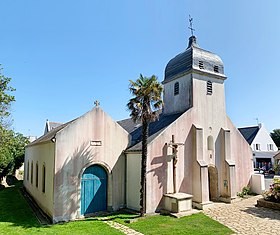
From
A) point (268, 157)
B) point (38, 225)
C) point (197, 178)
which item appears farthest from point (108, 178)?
point (268, 157)

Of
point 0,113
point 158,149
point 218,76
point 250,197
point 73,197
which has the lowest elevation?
point 250,197

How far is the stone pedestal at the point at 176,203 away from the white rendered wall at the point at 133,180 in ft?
6.72

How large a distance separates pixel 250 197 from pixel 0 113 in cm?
2242

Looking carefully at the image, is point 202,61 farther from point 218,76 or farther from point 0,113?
point 0,113

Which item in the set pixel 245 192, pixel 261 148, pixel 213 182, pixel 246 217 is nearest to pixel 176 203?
pixel 246 217

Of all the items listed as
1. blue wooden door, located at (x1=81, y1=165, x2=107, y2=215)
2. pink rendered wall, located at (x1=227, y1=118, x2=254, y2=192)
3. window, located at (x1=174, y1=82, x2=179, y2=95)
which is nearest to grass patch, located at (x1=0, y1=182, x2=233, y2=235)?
blue wooden door, located at (x1=81, y1=165, x2=107, y2=215)

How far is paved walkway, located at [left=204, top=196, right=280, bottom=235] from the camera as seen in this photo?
472 inches

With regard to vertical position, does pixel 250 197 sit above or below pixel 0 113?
below

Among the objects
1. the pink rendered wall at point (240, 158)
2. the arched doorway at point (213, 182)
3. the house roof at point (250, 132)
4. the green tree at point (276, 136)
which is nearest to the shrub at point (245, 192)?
the pink rendered wall at point (240, 158)

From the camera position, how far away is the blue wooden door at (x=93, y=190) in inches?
590

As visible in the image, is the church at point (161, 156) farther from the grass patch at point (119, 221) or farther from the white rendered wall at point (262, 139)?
the white rendered wall at point (262, 139)

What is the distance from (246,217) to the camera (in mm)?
14344

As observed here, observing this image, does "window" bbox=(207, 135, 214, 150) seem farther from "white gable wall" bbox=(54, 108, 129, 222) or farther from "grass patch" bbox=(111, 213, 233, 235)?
"white gable wall" bbox=(54, 108, 129, 222)

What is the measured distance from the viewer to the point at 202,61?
20469 mm
